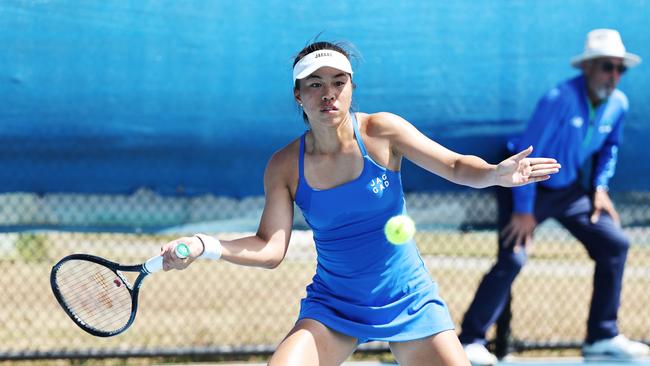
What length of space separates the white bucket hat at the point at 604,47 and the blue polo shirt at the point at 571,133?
12cm

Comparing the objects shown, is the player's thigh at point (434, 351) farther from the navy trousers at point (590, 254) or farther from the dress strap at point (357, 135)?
the navy trousers at point (590, 254)

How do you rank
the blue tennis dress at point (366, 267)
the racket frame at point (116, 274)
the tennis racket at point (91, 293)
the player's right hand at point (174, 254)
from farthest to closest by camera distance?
the tennis racket at point (91, 293)
the blue tennis dress at point (366, 267)
the racket frame at point (116, 274)
the player's right hand at point (174, 254)

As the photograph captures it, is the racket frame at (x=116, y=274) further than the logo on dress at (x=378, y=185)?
No

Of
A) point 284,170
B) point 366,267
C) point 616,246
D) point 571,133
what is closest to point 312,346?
point 366,267

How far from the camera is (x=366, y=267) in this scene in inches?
136

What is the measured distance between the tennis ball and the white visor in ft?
1.62

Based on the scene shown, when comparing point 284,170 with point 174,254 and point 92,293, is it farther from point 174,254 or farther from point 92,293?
point 92,293

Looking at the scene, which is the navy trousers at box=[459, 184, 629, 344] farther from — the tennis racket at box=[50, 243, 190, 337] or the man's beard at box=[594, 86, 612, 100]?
the tennis racket at box=[50, 243, 190, 337]

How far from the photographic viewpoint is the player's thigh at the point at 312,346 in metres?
3.21

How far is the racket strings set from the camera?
3.57 metres

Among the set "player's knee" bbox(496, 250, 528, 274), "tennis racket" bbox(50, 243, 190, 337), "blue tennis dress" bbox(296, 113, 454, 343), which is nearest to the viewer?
"blue tennis dress" bbox(296, 113, 454, 343)

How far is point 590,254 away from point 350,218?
2.37 m

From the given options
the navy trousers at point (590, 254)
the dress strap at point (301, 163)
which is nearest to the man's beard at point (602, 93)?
the navy trousers at point (590, 254)

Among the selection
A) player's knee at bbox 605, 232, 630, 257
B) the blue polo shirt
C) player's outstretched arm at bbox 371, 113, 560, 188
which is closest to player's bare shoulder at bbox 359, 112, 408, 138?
player's outstretched arm at bbox 371, 113, 560, 188
